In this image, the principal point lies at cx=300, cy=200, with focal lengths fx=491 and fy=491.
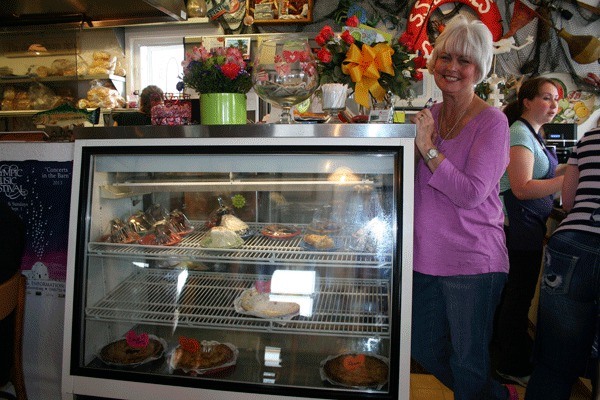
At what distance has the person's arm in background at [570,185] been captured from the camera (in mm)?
2166

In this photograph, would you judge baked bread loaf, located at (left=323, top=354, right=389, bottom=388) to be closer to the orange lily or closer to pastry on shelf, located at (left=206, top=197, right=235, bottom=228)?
pastry on shelf, located at (left=206, top=197, right=235, bottom=228)

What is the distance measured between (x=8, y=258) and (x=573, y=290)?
2.38 m

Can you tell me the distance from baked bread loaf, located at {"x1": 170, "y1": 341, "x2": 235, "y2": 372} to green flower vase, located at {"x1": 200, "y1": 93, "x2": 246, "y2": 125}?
1.01m

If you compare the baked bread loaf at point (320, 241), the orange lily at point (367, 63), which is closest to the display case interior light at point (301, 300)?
the baked bread loaf at point (320, 241)

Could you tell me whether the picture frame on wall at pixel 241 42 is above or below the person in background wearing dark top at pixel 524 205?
above

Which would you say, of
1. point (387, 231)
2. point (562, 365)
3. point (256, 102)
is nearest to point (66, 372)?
point (387, 231)

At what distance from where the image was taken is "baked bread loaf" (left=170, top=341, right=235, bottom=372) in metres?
2.13

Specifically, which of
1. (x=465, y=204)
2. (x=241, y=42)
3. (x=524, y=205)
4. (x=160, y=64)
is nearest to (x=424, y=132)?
(x=465, y=204)

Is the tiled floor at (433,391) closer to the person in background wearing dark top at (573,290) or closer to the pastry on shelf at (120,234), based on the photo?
the person in background wearing dark top at (573,290)

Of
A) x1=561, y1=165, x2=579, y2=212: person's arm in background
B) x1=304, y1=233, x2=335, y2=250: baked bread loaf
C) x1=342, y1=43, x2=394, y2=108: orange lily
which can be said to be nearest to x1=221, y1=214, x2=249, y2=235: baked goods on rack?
x1=304, y1=233, x2=335, y2=250: baked bread loaf

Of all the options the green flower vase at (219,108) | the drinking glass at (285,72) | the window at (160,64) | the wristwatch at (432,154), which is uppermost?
the window at (160,64)

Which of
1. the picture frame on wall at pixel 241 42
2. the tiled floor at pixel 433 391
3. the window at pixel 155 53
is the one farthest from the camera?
the window at pixel 155 53

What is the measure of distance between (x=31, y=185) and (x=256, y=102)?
206 centimetres

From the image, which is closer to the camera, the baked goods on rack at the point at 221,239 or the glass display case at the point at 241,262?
the glass display case at the point at 241,262
